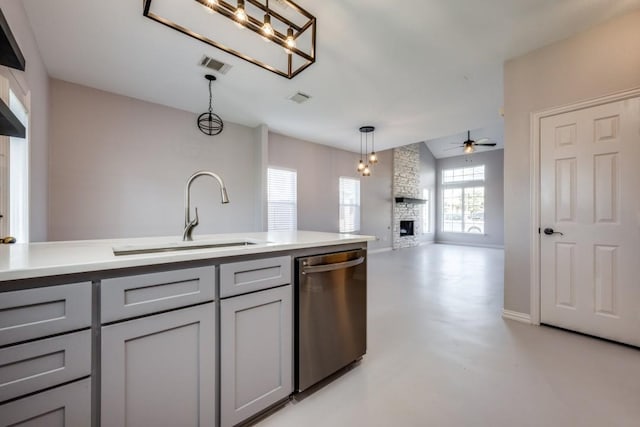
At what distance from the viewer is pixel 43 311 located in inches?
34.3

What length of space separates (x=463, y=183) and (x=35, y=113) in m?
10.9

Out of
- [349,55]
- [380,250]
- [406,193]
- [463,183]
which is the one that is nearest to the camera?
[349,55]

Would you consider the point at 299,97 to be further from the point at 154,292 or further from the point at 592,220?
the point at 592,220

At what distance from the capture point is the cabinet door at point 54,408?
834mm

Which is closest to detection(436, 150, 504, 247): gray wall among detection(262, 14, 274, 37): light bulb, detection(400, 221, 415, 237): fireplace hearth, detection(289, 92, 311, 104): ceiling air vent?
detection(400, 221, 415, 237): fireplace hearth

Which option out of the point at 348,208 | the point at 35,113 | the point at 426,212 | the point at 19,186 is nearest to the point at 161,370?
the point at 19,186

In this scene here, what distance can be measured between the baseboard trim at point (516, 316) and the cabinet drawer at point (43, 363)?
3.56 metres

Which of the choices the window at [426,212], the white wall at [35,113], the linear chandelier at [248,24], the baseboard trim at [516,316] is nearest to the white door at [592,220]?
the baseboard trim at [516,316]

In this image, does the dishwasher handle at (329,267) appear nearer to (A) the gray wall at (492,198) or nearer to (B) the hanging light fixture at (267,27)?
(B) the hanging light fixture at (267,27)

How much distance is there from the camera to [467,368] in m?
1.93

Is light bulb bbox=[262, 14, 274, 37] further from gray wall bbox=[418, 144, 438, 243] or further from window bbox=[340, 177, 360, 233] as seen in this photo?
gray wall bbox=[418, 144, 438, 243]

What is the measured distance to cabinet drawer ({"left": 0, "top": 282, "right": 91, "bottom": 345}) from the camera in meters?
0.82

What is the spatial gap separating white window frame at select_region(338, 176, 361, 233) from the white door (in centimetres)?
462

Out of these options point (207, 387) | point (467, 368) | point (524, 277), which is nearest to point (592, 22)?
point (524, 277)
